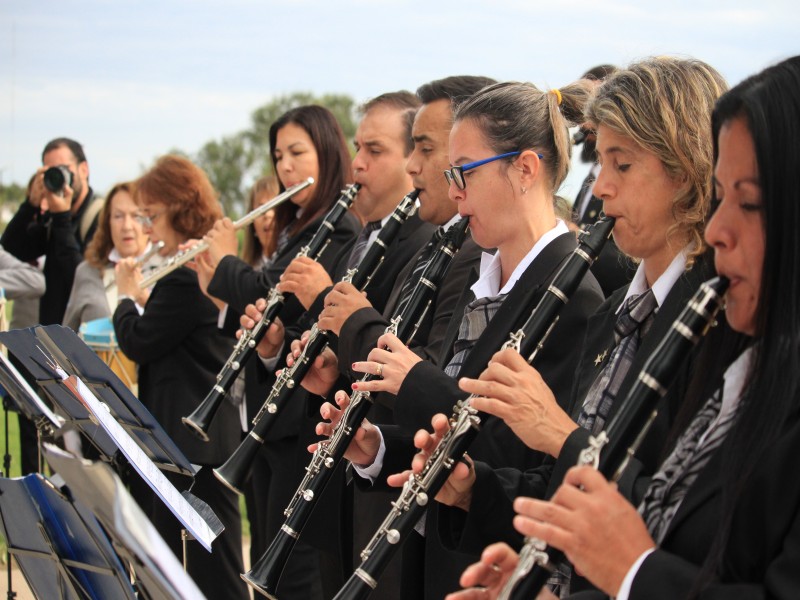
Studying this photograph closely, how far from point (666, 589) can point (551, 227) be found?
166 centimetres

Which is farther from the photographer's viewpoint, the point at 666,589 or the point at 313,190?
the point at 313,190

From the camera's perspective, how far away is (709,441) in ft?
5.44

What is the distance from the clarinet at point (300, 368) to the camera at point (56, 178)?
3.76 meters

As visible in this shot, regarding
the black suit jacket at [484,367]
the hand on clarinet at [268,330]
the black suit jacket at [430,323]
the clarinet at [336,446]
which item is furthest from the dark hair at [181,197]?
the black suit jacket at [484,367]

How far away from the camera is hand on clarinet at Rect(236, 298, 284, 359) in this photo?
4.37 m

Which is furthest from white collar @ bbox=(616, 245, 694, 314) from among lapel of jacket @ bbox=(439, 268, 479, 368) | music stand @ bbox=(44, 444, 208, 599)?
music stand @ bbox=(44, 444, 208, 599)

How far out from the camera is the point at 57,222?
6910 millimetres

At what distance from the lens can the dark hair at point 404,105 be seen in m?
4.30

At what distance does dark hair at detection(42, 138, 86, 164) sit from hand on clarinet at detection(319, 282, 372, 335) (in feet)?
15.9

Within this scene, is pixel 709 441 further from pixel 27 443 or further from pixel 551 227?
pixel 27 443

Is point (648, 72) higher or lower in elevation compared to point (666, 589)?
higher

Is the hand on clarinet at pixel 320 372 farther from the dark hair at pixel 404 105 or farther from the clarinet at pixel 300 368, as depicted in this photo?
the dark hair at pixel 404 105

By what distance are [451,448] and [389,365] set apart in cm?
52

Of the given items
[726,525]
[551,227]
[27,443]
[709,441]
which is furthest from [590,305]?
[27,443]
